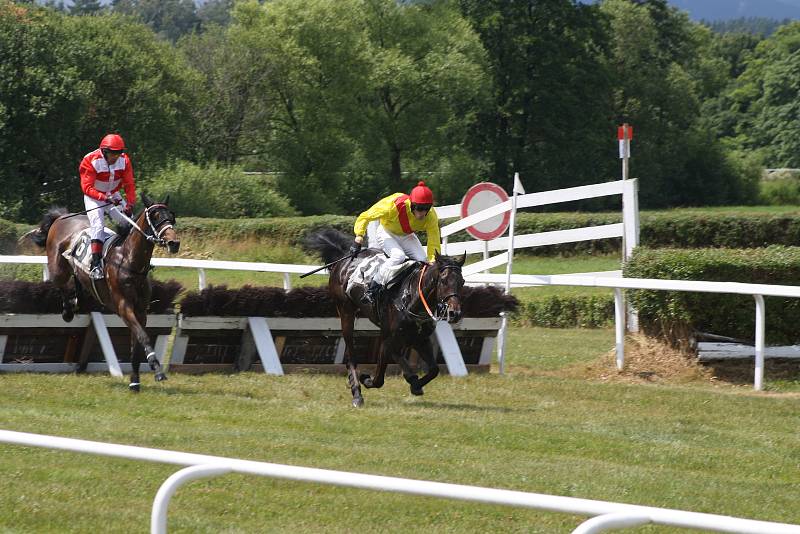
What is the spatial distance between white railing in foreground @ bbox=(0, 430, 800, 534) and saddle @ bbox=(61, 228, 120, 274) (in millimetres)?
6948

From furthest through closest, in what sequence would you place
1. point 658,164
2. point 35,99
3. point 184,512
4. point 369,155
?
1. point 658,164
2. point 369,155
3. point 35,99
4. point 184,512

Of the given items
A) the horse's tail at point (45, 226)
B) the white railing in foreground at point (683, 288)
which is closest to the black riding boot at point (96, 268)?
the horse's tail at point (45, 226)

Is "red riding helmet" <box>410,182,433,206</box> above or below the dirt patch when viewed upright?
above

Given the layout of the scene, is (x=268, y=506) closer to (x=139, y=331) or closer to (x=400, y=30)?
(x=139, y=331)

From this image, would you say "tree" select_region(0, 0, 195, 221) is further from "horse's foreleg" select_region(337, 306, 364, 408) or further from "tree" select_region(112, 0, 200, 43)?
"tree" select_region(112, 0, 200, 43)

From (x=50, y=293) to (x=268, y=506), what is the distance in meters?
5.64

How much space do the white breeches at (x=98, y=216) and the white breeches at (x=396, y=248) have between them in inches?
89.6

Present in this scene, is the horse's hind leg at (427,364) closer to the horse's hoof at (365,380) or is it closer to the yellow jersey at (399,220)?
the horse's hoof at (365,380)

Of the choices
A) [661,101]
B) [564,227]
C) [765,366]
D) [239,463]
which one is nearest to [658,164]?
[661,101]

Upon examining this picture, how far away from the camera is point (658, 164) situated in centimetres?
5494

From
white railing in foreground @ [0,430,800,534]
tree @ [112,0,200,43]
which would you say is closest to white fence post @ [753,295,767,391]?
white railing in foreground @ [0,430,800,534]

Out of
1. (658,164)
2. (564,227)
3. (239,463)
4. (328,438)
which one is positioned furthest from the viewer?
(658,164)

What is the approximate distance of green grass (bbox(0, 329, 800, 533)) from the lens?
6051 millimetres

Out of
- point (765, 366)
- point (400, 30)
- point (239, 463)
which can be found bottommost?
point (765, 366)
